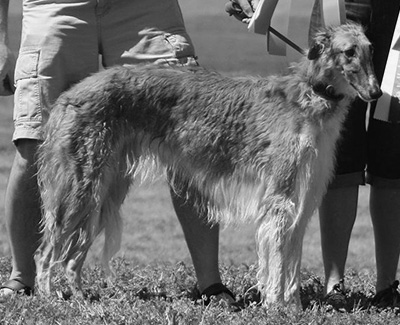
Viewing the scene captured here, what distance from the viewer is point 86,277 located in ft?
22.4

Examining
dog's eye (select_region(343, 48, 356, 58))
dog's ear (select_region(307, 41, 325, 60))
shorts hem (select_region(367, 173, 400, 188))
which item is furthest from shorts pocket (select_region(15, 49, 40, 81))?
shorts hem (select_region(367, 173, 400, 188))

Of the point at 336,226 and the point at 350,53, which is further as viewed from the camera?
the point at 336,226

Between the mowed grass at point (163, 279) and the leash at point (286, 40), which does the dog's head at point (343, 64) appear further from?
the mowed grass at point (163, 279)

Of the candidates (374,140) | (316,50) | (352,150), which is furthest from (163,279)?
(316,50)

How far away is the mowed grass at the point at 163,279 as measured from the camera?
5.50 m

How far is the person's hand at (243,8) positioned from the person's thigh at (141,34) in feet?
1.07

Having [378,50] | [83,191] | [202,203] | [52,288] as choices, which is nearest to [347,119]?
[378,50]

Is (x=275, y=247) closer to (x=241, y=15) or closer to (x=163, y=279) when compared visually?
(x=163, y=279)

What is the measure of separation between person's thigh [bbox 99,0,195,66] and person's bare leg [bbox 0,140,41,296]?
724 mm

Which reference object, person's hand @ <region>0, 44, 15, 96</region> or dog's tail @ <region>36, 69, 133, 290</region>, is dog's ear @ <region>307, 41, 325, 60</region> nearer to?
dog's tail @ <region>36, 69, 133, 290</region>

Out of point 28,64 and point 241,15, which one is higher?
point 241,15

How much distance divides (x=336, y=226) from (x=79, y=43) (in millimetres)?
1865

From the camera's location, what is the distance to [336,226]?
20.8ft

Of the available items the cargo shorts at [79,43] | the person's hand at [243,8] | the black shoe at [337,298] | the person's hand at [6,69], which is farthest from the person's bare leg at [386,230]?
the person's hand at [6,69]
